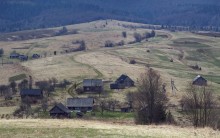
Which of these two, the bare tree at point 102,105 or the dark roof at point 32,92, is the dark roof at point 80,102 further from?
the dark roof at point 32,92

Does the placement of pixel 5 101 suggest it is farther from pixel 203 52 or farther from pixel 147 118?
pixel 203 52

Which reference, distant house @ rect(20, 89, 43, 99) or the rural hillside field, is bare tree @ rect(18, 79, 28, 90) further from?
distant house @ rect(20, 89, 43, 99)

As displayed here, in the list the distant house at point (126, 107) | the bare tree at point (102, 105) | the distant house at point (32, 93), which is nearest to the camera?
the bare tree at point (102, 105)

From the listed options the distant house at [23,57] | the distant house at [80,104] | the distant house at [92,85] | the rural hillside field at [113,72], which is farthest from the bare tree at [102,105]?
the distant house at [23,57]

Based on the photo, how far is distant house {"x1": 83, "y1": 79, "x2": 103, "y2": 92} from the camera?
308 feet

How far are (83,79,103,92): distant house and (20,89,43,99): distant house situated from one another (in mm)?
11111

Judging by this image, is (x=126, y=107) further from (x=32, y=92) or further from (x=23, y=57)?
(x=23, y=57)

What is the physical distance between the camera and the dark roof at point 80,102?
7844 centimetres

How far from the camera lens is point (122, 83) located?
327 ft

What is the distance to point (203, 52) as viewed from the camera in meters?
176

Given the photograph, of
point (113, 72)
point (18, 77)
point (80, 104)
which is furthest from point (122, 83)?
point (18, 77)

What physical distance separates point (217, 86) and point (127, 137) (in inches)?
3158

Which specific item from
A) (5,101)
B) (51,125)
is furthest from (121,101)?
(51,125)

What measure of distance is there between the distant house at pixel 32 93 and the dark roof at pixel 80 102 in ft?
31.5
